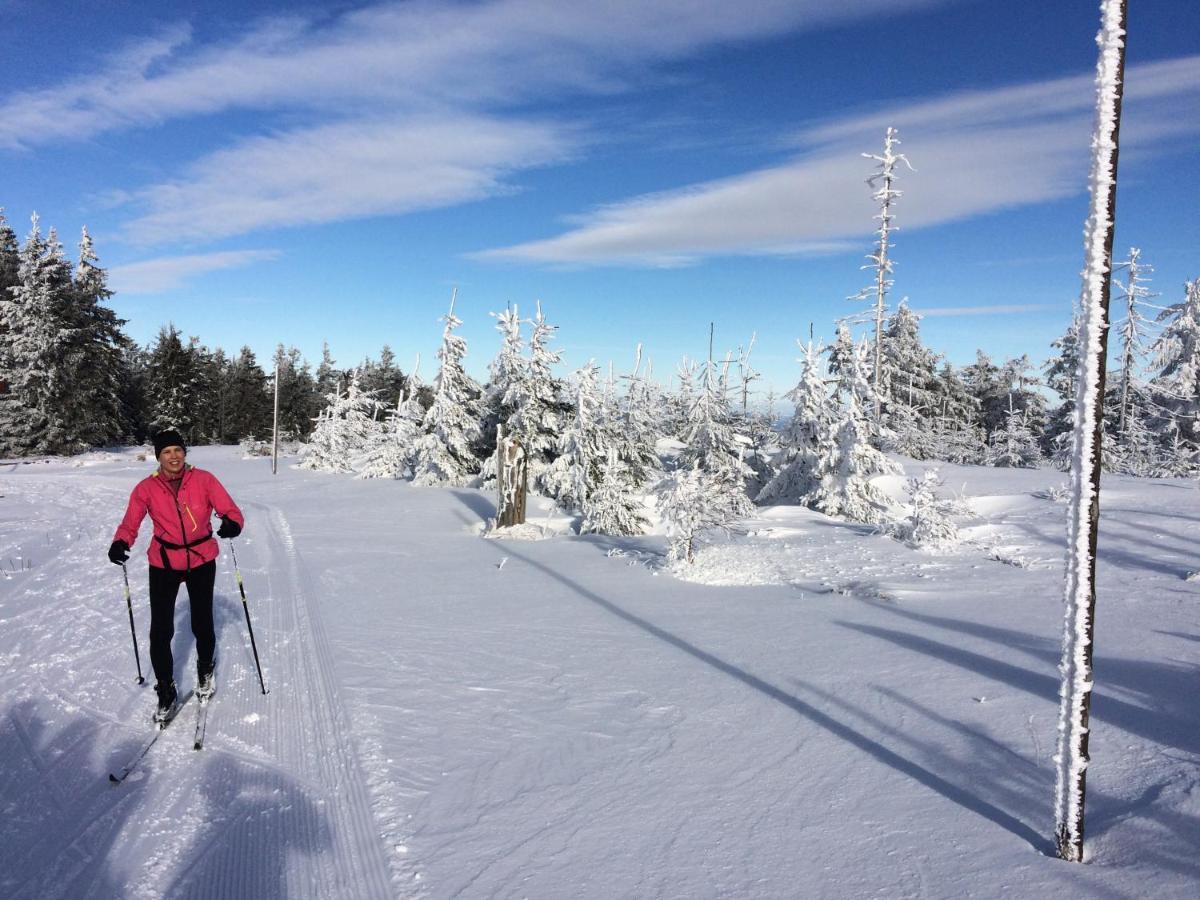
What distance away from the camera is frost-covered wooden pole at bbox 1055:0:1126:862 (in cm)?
298

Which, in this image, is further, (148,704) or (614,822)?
(148,704)

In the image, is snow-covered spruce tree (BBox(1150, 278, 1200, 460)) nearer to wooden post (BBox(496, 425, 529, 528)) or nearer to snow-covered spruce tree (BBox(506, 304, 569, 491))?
snow-covered spruce tree (BBox(506, 304, 569, 491))

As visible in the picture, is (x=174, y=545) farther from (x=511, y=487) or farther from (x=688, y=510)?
(x=511, y=487)

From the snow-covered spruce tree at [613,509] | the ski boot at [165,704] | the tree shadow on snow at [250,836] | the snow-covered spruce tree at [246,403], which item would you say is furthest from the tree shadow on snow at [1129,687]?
the snow-covered spruce tree at [246,403]

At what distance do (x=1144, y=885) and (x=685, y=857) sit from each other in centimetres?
205

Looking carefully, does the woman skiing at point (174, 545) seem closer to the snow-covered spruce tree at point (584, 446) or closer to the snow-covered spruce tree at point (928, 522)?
the snow-covered spruce tree at point (928, 522)

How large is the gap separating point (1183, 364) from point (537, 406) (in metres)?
28.9

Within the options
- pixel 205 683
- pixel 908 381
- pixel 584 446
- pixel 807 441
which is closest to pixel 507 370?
pixel 584 446

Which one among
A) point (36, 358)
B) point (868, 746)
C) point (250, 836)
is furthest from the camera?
point (36, 358)

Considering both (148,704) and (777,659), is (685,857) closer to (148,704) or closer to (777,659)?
(777,659)

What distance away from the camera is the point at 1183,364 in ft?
100

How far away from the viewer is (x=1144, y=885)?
3.01m

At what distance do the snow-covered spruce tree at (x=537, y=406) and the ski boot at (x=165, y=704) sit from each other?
Result: 1851 centimetres

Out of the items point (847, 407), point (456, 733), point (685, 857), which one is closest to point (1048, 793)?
point (685, 857)
